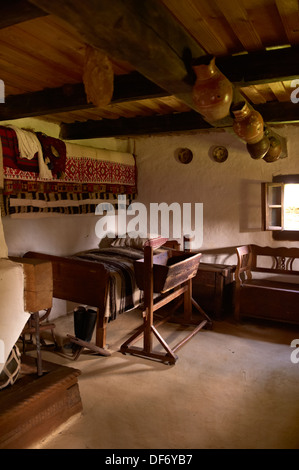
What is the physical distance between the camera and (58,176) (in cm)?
455

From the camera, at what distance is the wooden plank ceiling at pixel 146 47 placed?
62.4 inches

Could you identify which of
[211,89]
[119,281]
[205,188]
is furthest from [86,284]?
[205,188]

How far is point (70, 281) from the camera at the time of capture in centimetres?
401

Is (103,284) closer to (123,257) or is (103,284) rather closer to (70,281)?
(70,281)

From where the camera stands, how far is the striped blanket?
12.9ft

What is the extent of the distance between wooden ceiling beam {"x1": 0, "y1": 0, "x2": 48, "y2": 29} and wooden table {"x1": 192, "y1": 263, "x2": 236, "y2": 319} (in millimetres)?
3844

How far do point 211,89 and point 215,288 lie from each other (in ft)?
10.5

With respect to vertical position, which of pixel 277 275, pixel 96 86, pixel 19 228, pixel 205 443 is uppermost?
pixel 96 86

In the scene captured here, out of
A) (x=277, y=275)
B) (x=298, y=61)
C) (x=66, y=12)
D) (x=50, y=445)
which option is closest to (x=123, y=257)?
(x=277, y=275)

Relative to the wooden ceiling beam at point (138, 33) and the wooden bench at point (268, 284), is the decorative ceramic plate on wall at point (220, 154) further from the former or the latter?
the wooden ceiling beam at point (138, 33)

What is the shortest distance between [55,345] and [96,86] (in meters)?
3.00

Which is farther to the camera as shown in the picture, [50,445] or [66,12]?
[50,445]

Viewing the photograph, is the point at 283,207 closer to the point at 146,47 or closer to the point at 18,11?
the point at 146,47

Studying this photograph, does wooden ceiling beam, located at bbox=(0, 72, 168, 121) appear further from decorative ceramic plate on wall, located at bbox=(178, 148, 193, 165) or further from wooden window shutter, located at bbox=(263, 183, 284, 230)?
decorative ceramic plate on wall, located at bbox=(178, 148, 193, 165)
